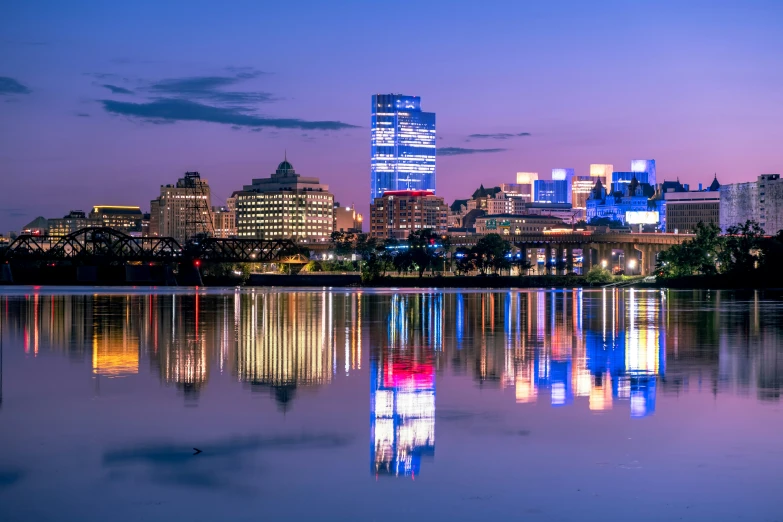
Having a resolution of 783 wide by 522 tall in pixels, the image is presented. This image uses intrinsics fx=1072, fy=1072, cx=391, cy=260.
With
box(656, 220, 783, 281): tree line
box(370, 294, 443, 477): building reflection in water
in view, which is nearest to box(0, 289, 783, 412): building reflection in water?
box(370, 294, 443, 477): building reflection in water

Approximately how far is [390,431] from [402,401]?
4.46 m

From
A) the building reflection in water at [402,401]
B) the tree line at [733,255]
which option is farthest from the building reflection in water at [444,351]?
the tree line at [733,255]

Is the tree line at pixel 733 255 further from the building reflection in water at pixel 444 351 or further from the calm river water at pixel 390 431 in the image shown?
the calm river water at pixel 390 431

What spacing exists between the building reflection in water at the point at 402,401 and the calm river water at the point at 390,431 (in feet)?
0.27

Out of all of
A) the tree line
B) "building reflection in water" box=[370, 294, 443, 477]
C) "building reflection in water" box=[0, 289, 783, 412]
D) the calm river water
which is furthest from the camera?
the tree line

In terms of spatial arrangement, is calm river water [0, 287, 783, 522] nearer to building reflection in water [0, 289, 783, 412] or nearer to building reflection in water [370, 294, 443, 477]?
building reflection in water [370, 294, 443, 477]

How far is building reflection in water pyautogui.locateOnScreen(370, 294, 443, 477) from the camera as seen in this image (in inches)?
757

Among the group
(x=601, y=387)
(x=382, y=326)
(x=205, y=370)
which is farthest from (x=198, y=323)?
(x=601, y=387)

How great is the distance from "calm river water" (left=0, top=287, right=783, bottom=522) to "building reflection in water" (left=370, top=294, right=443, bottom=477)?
0.27 ft

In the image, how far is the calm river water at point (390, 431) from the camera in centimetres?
1606

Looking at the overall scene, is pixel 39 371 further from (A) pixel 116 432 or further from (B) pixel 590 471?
(B) pixel 590 471

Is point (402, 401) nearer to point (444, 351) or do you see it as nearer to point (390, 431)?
point (390, 431)

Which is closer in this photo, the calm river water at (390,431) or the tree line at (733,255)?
the calm river water at (390,431)

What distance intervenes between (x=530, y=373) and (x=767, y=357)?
34.6ft
